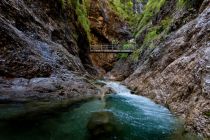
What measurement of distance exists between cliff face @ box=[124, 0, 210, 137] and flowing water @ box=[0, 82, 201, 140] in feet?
2.74

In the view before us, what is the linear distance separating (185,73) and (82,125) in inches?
241

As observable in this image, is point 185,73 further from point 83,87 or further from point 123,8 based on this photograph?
point 123,8

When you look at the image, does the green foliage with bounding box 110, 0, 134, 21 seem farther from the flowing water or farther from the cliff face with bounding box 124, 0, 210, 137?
the flowing water

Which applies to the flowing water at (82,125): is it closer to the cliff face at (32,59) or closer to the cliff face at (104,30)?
the cliff face at (32,59)

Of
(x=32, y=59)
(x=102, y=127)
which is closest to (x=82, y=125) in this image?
(x=102, y=127)

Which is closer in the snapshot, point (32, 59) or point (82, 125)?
point (82, 125)

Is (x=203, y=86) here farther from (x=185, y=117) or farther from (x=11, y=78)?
(x=11, y=78)

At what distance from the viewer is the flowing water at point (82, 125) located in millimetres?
8047

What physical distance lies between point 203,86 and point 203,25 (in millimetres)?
5361

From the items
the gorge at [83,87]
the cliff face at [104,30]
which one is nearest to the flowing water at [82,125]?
the gorge at [83,87]

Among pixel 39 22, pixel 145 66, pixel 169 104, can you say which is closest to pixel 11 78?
pixel 39 22

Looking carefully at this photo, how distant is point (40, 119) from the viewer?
31.1ft

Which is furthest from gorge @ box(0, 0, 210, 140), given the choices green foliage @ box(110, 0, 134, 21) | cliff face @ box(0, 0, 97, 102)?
green foliage @ box(110, 0, 134, 21)

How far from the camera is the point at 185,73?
12.6 m
